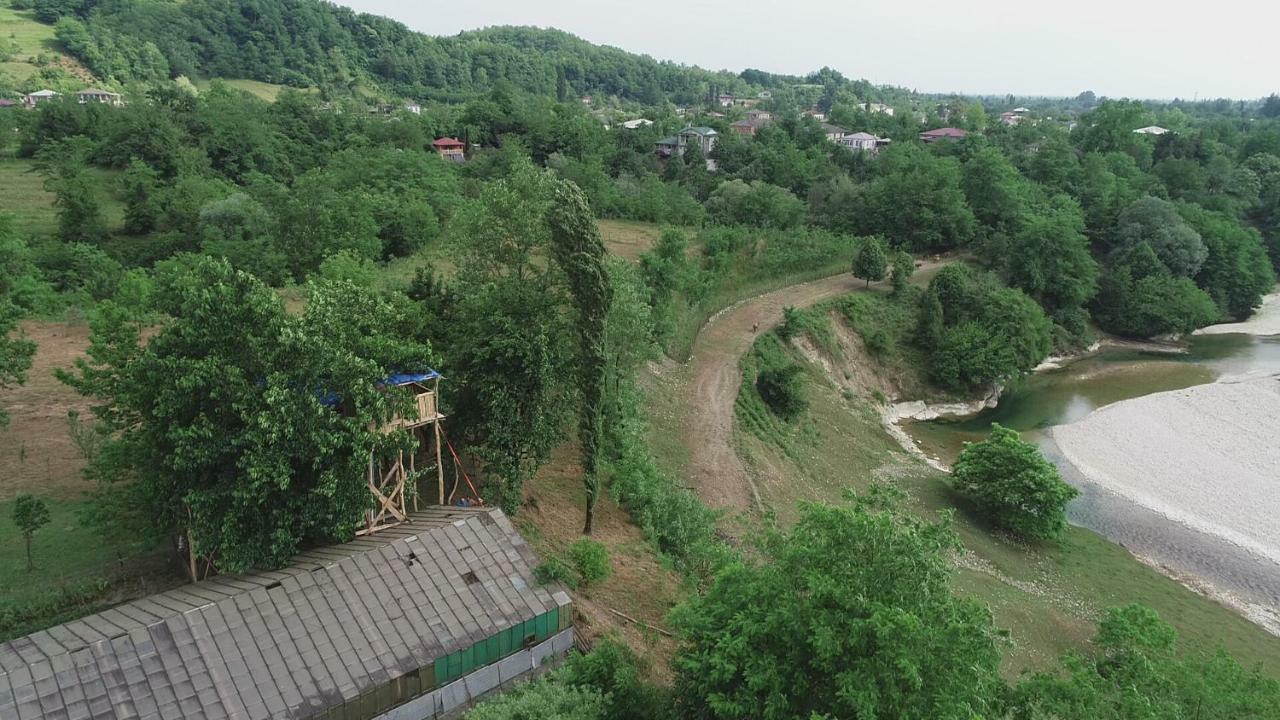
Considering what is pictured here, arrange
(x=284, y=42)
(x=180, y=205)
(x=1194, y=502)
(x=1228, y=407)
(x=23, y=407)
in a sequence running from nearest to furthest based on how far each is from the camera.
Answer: (x=23, y=407) → (x=1194, y=502) → (x=1228, y=407) → (x=180, y=205) → (x=284, y=42)

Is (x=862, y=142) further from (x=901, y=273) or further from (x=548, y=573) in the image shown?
(x=548, y=573)

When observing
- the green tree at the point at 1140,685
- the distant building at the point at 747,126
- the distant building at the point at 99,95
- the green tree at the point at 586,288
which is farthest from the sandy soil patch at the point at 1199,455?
the distant building at the point at 99,95


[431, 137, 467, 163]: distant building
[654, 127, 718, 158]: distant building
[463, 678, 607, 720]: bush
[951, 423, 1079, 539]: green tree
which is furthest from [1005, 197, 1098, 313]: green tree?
[431, 137, 467, 163]: distant building

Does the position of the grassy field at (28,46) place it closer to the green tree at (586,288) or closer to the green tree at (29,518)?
the green tree at (29,518)

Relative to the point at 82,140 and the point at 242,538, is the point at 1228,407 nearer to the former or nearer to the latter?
the point at 242,538

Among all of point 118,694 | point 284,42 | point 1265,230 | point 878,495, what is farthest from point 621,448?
point 284,42

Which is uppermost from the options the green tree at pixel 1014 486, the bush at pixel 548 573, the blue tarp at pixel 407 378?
the blue tarp at pixel 407 378
